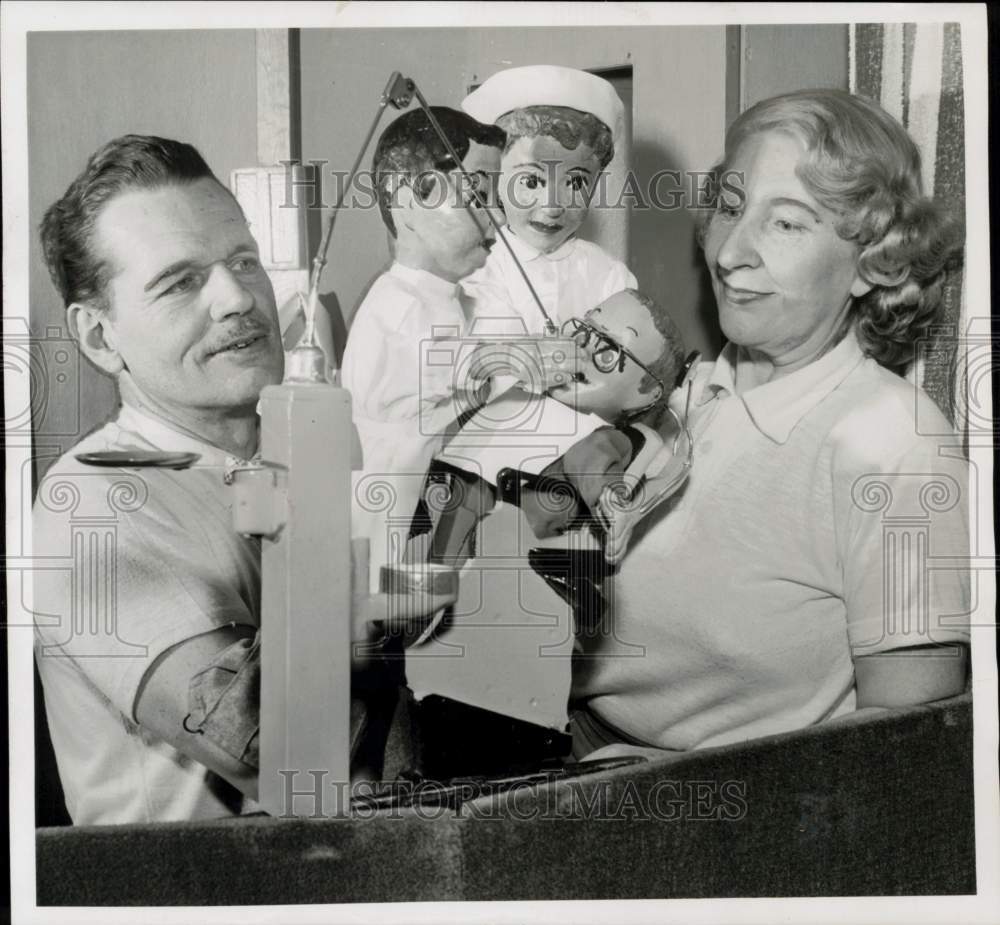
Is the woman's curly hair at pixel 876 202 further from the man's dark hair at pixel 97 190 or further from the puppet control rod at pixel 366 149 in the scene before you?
the man's dark hair at pixel 97 190

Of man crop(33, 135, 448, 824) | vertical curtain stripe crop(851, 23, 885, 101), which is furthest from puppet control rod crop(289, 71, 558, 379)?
vertical curtain stripe crop(851, 23, 885, 101)

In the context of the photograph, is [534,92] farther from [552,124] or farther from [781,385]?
[781,385]

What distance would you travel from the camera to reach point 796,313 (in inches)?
81.9

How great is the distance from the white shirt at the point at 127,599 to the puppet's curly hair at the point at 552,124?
69cm

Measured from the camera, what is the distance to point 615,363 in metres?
2.07

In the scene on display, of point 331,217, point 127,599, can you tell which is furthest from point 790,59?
point 127,599

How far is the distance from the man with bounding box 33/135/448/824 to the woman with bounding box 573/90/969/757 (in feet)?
1.95

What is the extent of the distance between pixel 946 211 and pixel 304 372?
106 cm

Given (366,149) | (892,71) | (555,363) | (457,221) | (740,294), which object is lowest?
(555,363)

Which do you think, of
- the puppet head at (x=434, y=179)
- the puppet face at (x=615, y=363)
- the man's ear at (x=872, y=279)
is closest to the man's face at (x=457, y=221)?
the puppet head at (x=434, y=179)

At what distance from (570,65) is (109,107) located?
0.74 meters

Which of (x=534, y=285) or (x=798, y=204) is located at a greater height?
(x=798, y=204)

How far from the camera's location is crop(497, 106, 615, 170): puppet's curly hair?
2072 millimetres

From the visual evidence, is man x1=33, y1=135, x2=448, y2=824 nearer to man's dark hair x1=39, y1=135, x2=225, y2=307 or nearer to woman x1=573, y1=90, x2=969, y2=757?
man's dark hair x1=39, y1=135, x2=225, y2=307
